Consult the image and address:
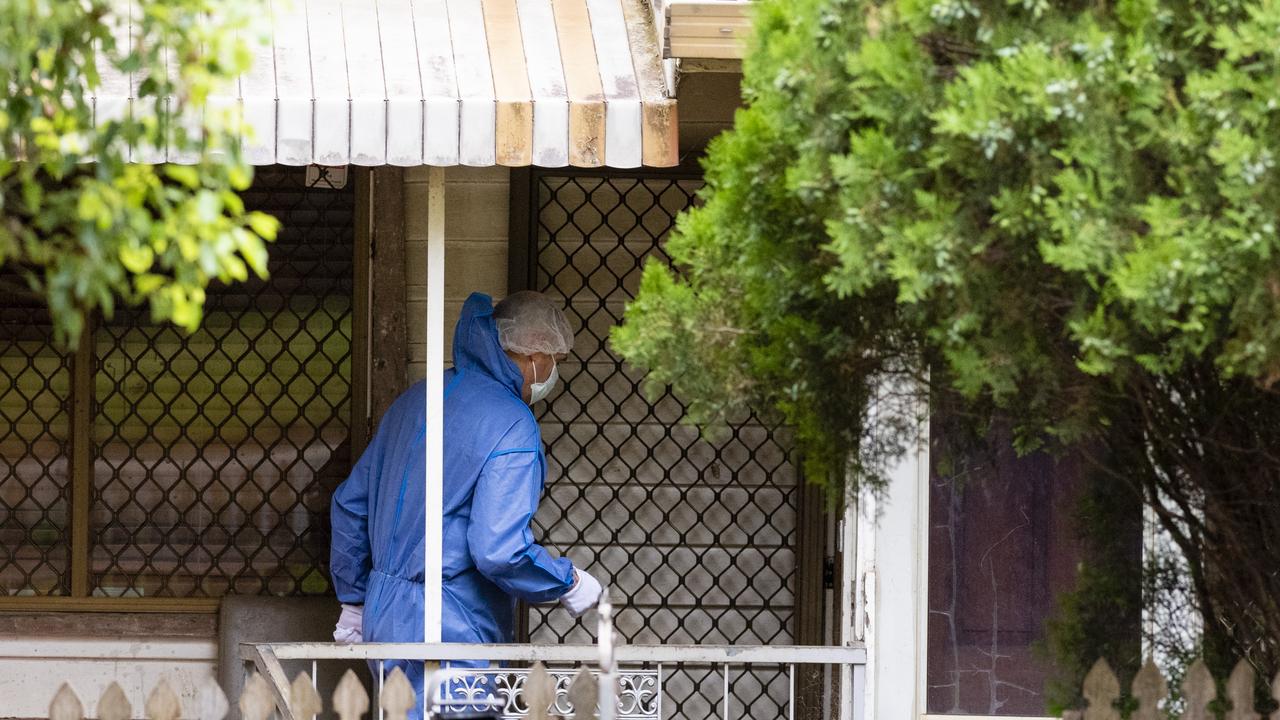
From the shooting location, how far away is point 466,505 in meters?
4.77

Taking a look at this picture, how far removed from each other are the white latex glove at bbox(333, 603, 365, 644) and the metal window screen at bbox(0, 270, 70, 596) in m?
1.40

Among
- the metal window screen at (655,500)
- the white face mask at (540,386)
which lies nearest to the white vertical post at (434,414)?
Result: the white face mask at (540,386)

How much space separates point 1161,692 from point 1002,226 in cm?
156

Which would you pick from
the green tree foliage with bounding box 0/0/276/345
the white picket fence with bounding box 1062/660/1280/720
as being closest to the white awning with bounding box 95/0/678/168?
the green tree foliage with bounding box 0/0/276/345

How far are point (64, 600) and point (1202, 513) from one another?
14.4ft

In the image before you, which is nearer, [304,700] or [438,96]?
[304,700]

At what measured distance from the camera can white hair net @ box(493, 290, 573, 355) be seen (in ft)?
16.4

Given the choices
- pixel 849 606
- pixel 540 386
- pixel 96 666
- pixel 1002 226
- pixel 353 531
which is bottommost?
pixel 96 666

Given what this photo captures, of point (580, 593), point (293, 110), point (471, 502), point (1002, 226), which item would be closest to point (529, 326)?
point (471, 502)

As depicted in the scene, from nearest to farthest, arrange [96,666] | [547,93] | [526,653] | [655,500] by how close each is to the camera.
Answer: [547,93], [526,653], [96,666], [655,500]

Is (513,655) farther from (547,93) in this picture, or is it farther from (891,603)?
(547,93)

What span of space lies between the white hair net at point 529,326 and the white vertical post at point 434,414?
0.56 meters

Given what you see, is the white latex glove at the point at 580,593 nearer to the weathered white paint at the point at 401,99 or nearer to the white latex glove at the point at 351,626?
the white latex glove at the point at 351,626

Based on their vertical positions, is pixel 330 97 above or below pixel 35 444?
above
